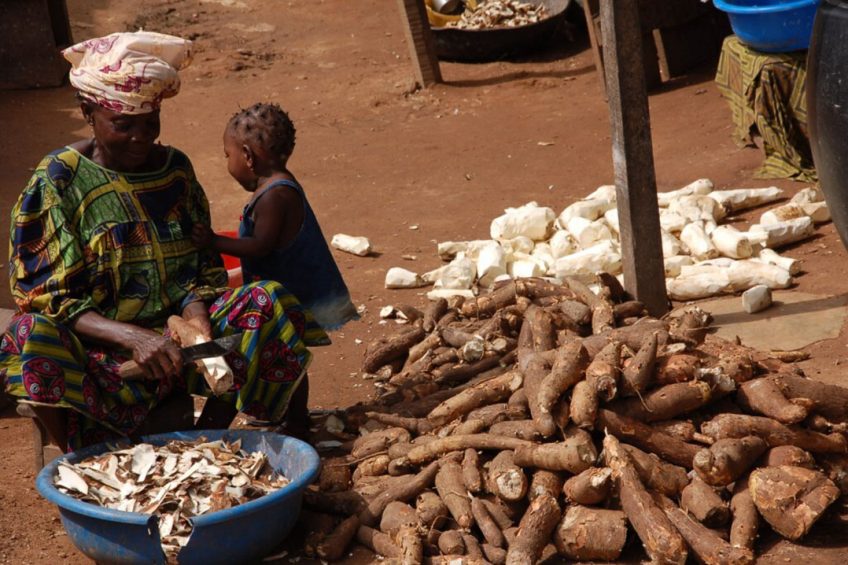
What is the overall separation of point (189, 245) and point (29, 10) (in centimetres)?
644

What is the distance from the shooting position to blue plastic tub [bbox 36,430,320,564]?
2.81 metres

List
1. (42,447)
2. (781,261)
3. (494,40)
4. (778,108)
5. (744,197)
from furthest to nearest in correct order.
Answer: (494,40) → (778,108) → (744,197) → (781,261) → (42,447)

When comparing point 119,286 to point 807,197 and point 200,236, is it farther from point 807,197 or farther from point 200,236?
point 807,197

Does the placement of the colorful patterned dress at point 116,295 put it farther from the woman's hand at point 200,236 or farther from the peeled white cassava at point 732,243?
the peeled white cassava at point 732,243

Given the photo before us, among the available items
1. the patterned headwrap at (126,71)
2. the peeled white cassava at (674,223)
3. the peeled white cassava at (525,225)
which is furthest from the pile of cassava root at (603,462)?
the peeled white cassava at (525,225)

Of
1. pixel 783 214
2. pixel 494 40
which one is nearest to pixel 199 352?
pixel 783 214

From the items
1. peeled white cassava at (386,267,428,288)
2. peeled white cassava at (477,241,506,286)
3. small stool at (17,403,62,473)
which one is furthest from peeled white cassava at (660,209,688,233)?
small stool at (17,403,62,473)

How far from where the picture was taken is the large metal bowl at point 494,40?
9.55 metres

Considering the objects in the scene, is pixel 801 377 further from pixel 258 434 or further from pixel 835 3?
pixel 258 434

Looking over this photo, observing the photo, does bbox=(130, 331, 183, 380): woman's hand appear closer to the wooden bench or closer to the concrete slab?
the concrete slab

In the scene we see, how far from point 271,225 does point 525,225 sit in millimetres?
2209

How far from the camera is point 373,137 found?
320 inches

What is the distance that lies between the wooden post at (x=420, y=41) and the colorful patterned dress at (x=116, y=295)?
5.57 metres

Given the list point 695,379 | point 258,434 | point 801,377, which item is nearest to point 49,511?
point 258,434
